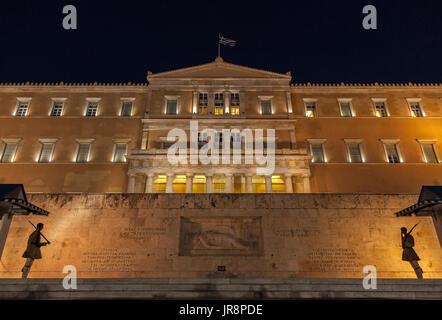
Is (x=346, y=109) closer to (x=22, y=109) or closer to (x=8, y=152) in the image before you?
(x=22, y=109)

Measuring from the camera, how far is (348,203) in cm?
1493

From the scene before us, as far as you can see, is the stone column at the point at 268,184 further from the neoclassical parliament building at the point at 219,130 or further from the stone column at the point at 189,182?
the stone column at the point at 189,182

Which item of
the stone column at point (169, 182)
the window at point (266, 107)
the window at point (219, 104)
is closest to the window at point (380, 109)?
the window at point (266, 107)

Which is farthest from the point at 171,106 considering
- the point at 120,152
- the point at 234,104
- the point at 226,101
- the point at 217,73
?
the point at 120,152

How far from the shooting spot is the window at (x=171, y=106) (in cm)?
3240

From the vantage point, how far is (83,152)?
A: 3020cm

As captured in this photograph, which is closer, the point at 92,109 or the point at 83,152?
the point at 83,152

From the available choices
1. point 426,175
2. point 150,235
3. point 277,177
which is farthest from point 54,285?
point 426,175

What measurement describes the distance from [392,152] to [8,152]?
35.2 meters

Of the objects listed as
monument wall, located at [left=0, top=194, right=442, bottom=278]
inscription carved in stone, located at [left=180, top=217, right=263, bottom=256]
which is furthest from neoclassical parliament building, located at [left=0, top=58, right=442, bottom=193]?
inscription carved in stone, located at [left=180, top=217, right=263, bottom=256]

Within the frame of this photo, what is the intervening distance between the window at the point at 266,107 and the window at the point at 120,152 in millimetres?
13696

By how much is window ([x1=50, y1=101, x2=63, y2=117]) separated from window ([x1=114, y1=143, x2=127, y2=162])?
284 inches

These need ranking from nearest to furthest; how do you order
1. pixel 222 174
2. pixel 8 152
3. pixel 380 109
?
pixel 222 174 < pixel 8 152 < pixel 380 109
